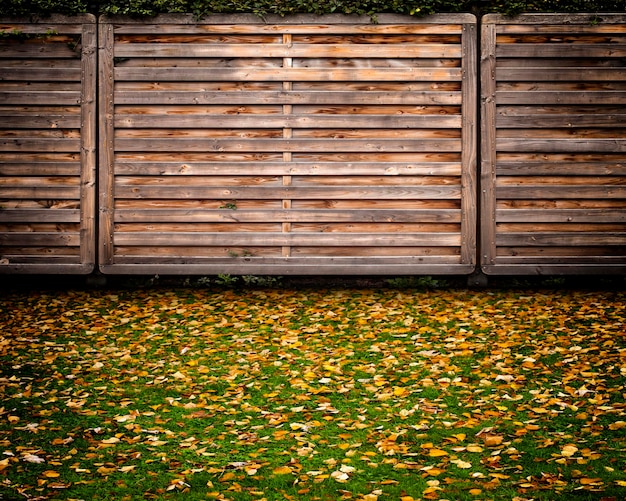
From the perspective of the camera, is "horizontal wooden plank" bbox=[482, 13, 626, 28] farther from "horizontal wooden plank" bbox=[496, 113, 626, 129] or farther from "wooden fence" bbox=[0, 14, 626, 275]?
"horizontal wooden plank" bbox=[496, 113, 626, 129]

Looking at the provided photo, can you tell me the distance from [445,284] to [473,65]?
2416 mm

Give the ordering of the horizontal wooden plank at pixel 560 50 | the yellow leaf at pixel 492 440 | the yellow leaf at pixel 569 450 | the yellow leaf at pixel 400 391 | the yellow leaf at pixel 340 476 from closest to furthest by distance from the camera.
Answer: the yellow leaf at pixel 340 476 → the yellow leaf at pixel 569 450 → the yellow leaf at pixel 492 440 → the yellow leaf at pixel 400 391 → the horizontal wooden plank at pixel 560 50

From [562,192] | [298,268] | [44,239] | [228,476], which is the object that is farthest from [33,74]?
[562,192]

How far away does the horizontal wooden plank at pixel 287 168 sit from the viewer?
→ 7.39 metres

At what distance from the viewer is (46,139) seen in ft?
24.2

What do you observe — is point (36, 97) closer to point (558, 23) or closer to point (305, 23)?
point (305, 23)

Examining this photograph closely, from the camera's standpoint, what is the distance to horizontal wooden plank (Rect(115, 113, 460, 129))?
24.2 feet

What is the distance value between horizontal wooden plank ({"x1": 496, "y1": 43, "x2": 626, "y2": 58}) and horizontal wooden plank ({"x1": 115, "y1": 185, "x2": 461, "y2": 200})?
61.9 inches

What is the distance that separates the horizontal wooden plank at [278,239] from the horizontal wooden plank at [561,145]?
1142 mm

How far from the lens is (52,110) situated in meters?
7.41

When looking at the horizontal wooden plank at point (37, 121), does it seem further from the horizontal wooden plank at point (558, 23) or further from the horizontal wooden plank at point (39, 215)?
the horizontal wooden plank at point (558, 23)

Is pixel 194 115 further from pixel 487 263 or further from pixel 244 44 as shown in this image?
pixel 487 263

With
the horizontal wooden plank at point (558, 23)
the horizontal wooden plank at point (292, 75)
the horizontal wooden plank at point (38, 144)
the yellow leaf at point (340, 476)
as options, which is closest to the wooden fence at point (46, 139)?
the horizontal wooden plank at point (38, 144)

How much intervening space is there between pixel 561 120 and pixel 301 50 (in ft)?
9.54
